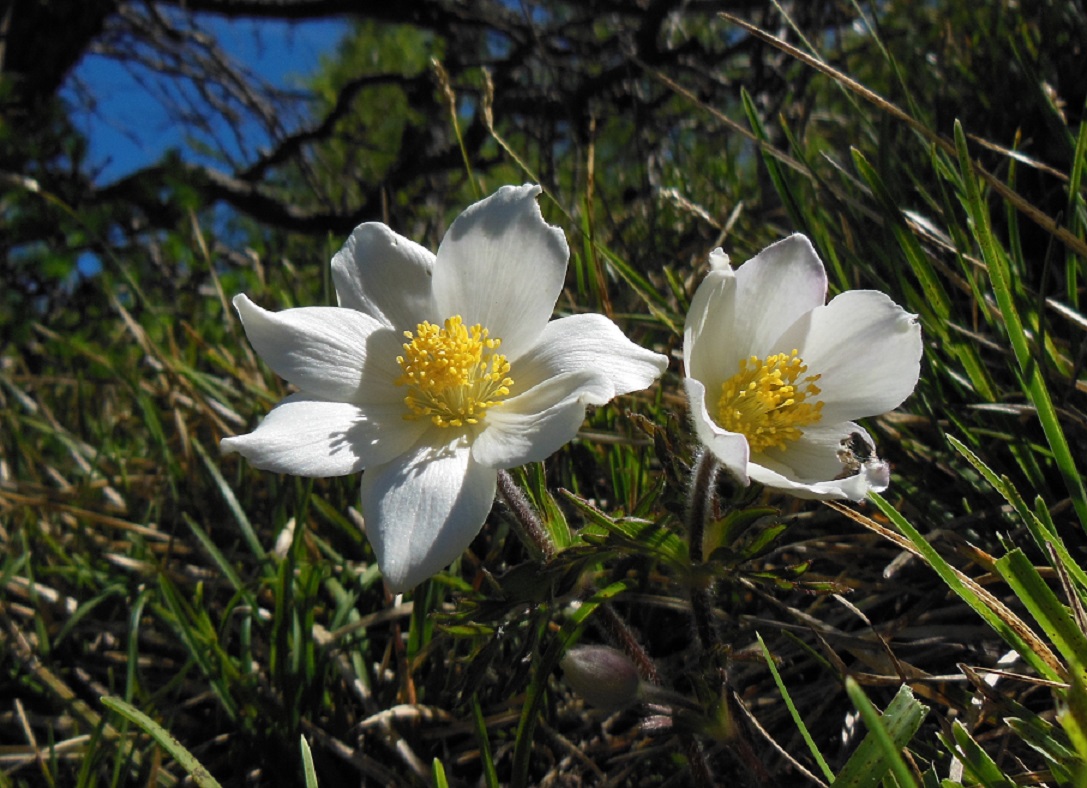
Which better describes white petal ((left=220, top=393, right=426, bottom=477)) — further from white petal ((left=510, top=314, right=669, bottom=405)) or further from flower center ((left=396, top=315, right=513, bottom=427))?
white petal ((left=510, top=314, right=669, bottom=405))

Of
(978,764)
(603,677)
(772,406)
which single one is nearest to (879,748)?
(978,764)

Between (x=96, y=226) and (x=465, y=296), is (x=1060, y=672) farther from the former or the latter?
(x=96, y=226)

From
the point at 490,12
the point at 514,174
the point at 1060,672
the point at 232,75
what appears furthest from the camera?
the point at 232,75

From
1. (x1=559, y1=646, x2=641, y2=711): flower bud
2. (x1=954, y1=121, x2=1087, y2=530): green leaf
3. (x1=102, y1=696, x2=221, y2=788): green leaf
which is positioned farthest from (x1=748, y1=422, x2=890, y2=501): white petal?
(x1=102, y1=696, x2=221, y2=788): green leaf

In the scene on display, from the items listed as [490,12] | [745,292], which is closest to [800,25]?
[490,12]

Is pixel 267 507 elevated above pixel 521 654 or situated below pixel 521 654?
below
